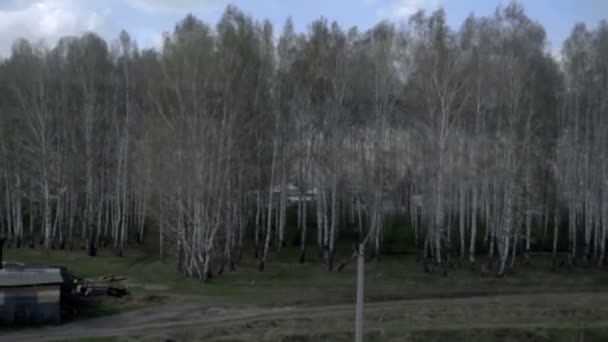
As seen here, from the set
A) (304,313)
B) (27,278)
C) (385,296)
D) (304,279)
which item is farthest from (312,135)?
(27,278)

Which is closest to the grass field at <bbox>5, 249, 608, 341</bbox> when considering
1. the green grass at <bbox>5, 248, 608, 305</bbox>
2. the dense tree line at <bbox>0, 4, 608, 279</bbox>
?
the green grass at <bbox>5, 248, 608, 305</bbox>

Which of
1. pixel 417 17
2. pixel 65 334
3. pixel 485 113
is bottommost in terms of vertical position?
pixel 65 334

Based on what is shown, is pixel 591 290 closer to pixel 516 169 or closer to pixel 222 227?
pixel 516 169

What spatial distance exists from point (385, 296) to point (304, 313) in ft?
16.6

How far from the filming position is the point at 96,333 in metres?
23.3

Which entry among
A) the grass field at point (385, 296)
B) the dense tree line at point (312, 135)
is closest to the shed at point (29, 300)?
the grass field at point (385, 296)

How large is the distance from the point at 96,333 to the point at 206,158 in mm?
13181

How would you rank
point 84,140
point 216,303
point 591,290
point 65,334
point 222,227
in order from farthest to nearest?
point 84,140 → point 222,227 → point 591,290 → point 216,303 → point 65,334

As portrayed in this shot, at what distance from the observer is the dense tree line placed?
3644cm

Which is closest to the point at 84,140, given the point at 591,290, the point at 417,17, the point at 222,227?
the point at 222,227

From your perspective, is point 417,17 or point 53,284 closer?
point 53,284

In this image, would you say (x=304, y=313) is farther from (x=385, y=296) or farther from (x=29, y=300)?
(x=29, y=300)

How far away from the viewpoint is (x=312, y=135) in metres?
45.1

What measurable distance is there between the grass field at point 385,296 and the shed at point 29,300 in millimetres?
2338
